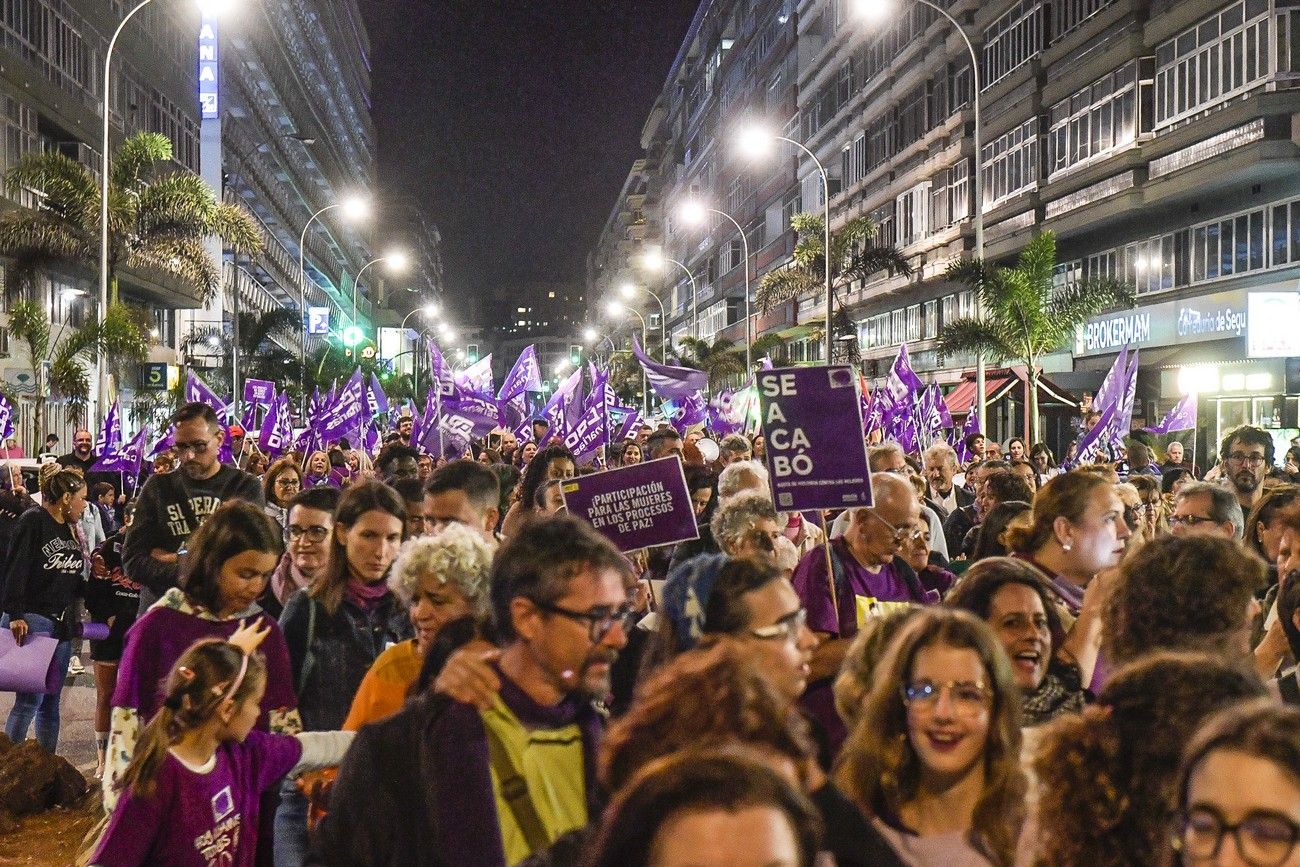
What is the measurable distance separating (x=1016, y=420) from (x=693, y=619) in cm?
4162

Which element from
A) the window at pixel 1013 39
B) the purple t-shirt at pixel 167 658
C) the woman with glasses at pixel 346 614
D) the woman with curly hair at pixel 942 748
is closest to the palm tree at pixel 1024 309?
the window at pixel 1013 39

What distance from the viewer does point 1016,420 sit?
146ft

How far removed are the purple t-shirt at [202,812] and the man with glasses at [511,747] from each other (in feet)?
4.02

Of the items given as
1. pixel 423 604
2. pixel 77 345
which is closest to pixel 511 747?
pixel 423 604

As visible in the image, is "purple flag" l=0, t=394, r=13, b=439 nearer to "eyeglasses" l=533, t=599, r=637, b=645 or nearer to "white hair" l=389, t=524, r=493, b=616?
"white hair" l=389, t=524, r=493, b=616

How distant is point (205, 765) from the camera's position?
451cm

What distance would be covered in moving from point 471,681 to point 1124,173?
33776 mm

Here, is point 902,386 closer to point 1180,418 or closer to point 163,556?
point 1180,418

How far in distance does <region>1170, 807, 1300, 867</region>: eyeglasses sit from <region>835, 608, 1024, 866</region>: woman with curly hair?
94cm

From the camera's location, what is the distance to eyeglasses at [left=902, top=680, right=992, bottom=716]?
11.5 ft

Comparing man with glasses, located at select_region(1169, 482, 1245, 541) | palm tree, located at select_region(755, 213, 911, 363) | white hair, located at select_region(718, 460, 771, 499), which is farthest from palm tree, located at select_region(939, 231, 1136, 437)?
man with glasses, located at select_region(1169, 482, 1245, 541)

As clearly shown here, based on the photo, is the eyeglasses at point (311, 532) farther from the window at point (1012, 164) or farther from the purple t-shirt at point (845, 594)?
the window at point (1012, 164)

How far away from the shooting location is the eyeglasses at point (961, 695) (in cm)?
350

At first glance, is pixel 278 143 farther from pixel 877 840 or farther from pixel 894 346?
pixel 877 840
